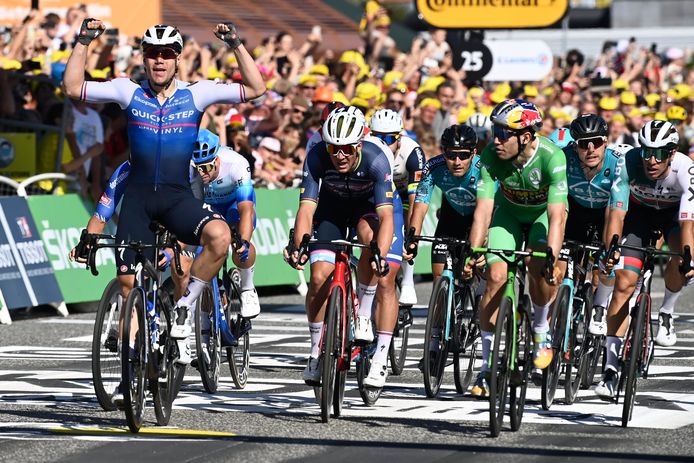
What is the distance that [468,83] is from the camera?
2559cm

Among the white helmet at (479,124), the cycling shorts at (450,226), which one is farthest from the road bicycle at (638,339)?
the white helmet at (479,124)

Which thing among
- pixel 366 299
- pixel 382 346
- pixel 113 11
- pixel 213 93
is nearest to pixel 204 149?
pixel 213 93

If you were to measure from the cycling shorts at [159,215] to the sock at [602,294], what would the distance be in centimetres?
316

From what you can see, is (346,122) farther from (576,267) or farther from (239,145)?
(239,145)

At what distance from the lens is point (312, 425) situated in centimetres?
1002

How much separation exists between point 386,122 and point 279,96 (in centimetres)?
778

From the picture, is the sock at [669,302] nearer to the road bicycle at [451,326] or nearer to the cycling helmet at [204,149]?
the road bicycle at [451,326]

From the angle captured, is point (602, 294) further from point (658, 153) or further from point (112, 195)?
point (112, 195)

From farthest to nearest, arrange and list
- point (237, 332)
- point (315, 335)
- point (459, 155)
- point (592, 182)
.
→ 1. point (459, 155)
2. point (237, 332)
3. point (592, 182)
4. point (315, 335)

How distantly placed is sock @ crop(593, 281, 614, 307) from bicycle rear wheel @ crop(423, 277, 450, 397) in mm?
1063

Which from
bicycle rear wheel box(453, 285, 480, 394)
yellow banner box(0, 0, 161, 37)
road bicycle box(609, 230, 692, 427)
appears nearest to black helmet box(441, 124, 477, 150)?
bicycle rear wheel box(453, 285, 480, 394)

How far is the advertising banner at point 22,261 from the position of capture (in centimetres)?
1711

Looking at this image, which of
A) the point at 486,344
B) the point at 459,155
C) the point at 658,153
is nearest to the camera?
the point at 486,344

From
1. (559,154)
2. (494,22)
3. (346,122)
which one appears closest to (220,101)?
(346,122)
